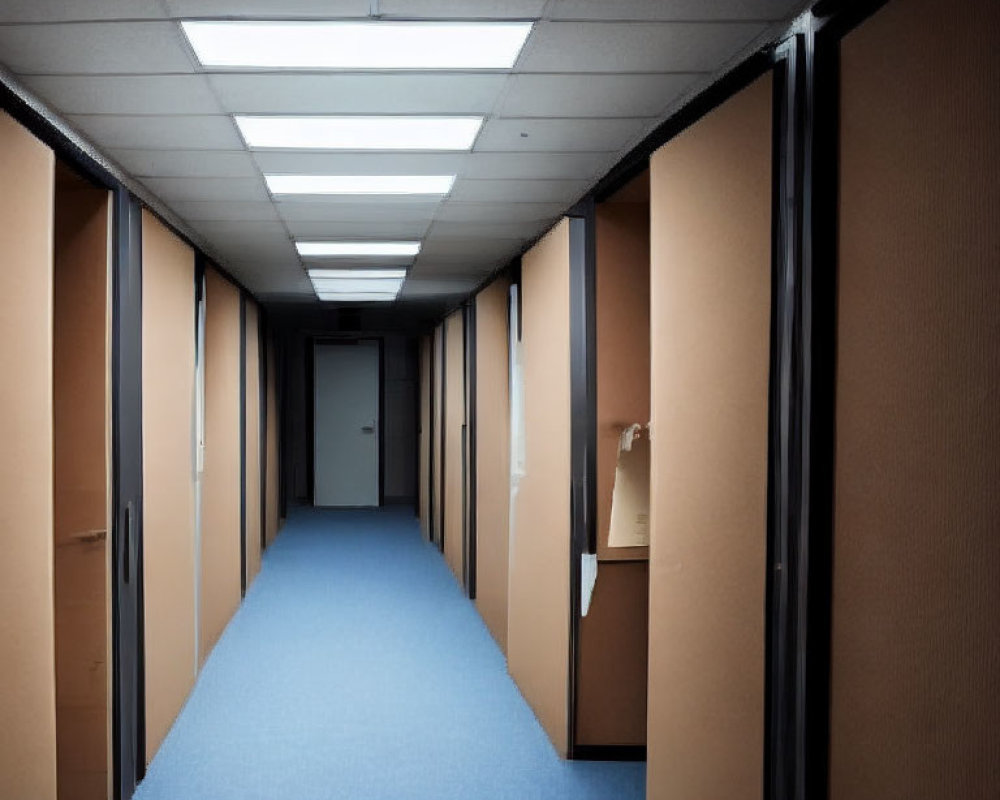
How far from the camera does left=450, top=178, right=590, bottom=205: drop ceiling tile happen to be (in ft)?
12.5

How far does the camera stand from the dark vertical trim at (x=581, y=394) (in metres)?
3.38

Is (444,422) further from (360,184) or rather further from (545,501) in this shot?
(360,184)

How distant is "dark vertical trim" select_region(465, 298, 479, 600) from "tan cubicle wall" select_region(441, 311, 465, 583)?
339mm

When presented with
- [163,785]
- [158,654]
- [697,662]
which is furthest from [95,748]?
[697,662]

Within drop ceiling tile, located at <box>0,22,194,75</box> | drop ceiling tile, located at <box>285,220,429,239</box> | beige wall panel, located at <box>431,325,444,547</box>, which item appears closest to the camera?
drop ceiling tile, located at <box>0,22,194,75</box>

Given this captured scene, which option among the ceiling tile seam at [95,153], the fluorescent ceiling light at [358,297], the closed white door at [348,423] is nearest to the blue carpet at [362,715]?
the ceiling tile seam at [95,153]

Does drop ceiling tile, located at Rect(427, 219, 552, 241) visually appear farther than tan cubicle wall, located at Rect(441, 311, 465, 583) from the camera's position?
No

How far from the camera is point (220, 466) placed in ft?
17.9

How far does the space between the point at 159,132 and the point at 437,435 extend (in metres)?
5.94

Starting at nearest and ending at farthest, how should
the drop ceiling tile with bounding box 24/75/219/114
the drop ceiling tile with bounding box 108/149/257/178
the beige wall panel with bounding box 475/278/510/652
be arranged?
the drop ceiling tile with bounding box 24/75/219/114, the drop ceiling tile with bounding box 108/149/257/178, the beige wall panel with bounding box 475/278/510/652

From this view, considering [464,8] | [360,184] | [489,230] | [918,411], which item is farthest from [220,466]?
[918,411]

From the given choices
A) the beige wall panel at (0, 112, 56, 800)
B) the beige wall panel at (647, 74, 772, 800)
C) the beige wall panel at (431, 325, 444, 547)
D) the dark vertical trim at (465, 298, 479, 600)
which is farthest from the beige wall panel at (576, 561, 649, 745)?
the beige wall panel at (431, 325, 444, 547)

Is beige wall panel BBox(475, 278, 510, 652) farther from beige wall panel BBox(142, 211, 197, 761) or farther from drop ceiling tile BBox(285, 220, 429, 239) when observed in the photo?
beige wall panel BBox(142, 211, 197, 761)

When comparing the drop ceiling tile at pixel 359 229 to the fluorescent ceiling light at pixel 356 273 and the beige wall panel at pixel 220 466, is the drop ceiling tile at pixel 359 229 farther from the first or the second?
the fluorescent ceiling light at pixel 356 273
